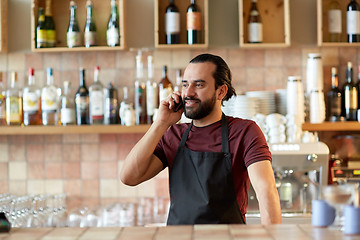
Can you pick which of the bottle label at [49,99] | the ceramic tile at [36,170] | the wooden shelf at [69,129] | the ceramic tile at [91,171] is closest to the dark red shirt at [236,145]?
the wooden shelf at [69,129]

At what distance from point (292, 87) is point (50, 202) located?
1646 mm

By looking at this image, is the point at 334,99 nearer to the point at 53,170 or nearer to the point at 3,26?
the point at 53,170

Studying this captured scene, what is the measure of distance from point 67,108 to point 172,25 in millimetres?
806

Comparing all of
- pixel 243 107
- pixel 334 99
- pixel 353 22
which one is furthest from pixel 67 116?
pixel 353 22

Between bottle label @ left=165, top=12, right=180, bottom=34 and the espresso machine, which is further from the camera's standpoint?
bottle label @ left=165, top=12, right=180, bottom=34

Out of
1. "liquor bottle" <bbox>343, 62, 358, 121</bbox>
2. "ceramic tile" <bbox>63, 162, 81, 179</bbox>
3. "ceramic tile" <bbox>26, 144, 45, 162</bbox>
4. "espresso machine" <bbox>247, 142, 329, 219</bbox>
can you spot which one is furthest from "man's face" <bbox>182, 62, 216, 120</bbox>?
"ceramic tile" <bbox>26, 144, 45, 162</bbox>

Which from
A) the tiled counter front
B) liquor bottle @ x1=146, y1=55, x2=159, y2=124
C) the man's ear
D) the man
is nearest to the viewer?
the man

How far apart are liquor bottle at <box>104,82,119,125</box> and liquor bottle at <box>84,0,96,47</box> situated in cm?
28

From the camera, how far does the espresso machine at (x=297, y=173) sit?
10.1ft

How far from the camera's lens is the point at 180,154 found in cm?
226

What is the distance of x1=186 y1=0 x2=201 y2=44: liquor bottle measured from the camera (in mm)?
3406

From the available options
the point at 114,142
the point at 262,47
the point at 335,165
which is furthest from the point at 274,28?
the point at 114,142

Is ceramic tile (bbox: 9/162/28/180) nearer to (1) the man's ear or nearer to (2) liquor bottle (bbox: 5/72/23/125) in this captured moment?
(2) liquor bottle (bbox: 5/72/23/125)

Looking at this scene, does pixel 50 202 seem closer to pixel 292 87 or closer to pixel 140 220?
pixel 140 220
